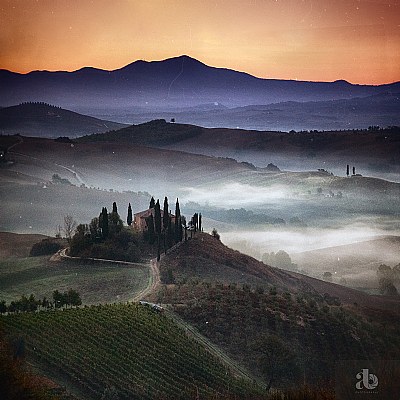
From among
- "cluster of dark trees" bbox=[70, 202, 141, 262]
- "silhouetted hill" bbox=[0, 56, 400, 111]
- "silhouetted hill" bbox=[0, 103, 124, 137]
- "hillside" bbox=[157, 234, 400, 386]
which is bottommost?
"hillside" bbox=[157, 234, 400, 386]

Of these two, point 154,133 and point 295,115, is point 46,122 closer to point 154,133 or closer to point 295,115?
point 154,133

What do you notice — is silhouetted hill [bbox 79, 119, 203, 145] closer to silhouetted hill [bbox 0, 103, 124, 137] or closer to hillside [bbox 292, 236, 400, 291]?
silhouetted hill [bbox 0, 103, 124, 137]

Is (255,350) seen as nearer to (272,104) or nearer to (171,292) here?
(171,292)

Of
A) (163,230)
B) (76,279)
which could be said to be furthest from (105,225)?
(76,279)

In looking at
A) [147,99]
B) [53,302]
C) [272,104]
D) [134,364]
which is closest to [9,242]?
[53,302]

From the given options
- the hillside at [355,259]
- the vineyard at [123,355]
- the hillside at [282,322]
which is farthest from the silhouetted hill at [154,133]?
the vineyard at [123,355]

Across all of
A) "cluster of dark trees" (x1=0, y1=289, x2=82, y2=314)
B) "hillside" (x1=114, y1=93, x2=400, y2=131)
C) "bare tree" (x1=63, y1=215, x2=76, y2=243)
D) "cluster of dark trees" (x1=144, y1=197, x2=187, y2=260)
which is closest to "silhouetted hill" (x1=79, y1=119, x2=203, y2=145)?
"hillside" (x1=114, y1=93, x2=400, y2=131)

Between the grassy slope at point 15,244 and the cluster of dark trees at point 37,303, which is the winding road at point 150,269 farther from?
the grassy slope at point 15,244

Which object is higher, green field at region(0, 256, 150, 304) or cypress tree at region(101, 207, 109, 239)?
cypress tree at region(101, 207, 109, 239)
